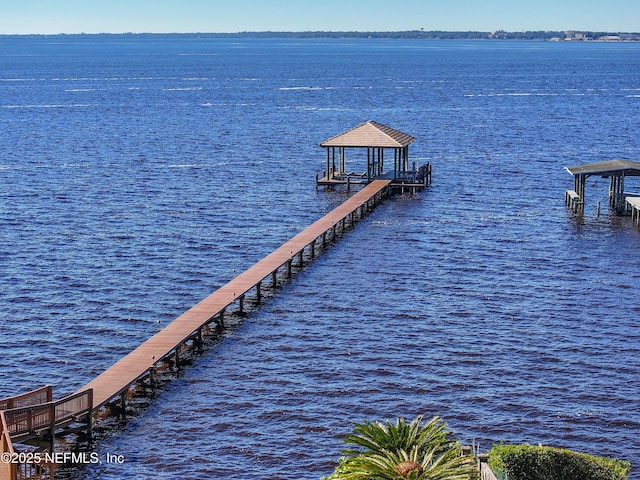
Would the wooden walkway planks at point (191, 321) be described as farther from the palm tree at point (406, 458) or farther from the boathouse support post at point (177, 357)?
the palm tree at point (406, 458)

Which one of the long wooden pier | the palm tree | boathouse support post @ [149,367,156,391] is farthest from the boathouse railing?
the palm tree

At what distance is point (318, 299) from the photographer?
4150 centimetres

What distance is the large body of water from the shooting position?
29.4 metres

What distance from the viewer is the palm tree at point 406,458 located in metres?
19.4

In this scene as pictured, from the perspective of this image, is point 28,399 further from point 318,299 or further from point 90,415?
point 318,299

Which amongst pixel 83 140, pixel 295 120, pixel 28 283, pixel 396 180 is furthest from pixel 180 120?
pixel 28 283

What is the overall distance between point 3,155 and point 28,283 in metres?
44.5

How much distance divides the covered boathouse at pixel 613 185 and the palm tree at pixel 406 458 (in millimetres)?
37629

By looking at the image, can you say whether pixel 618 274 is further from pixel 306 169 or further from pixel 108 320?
pixel 306 169

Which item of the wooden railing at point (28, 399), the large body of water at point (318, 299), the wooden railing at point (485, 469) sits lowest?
the large body of water at point (318, 299)

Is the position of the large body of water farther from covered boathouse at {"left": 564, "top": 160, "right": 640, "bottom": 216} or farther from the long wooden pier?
covered boathouse at {"left": 564, "top": 160, "right": 640, "bottom": 216}

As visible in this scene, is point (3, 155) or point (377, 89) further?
point (377, 89)

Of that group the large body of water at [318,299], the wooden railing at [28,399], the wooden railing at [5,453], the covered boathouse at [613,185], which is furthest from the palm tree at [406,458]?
the covered boathouse at [613,185]

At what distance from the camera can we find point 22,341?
36.3 metres
